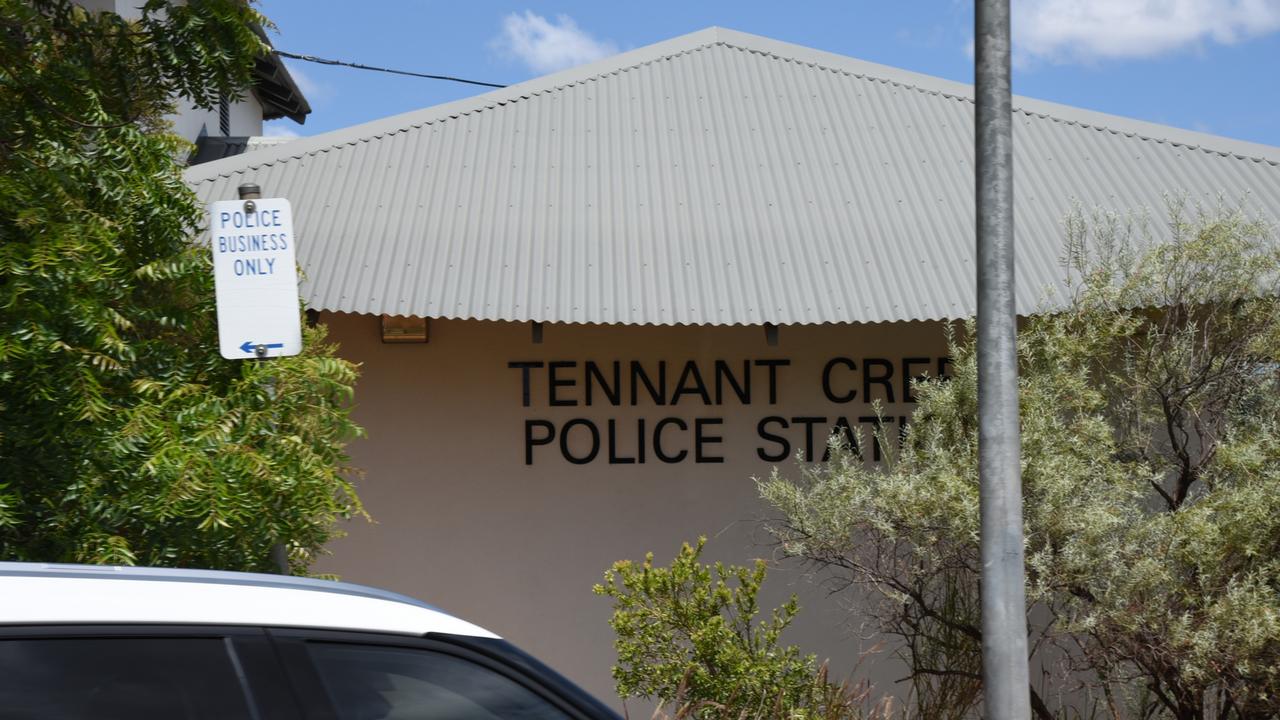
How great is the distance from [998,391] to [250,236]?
300cm

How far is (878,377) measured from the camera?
8703 mm

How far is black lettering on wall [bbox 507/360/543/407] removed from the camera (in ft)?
28.3

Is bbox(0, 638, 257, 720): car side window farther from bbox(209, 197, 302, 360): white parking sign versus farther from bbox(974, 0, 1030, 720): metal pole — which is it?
bbox(974, 0, 1030, 720): metal pole

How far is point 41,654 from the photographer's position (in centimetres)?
204

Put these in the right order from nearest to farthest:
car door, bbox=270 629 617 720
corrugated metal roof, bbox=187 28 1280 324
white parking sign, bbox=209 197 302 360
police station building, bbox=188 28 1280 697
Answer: car door, bbox=270 629 617 720 → white parking sign, bbox=209 197 302 360 → corrugated metal roof, bbox=187 28 1280 324 → police station building, bbox=188 28 1280 697

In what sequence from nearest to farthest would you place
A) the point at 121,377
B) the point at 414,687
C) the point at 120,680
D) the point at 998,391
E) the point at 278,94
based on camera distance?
the point at 120,680, the point at 414,687, the point at 121,377, the point at 998,391, the point at 278,94

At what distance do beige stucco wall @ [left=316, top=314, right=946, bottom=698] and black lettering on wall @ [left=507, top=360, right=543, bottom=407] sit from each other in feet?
0.11

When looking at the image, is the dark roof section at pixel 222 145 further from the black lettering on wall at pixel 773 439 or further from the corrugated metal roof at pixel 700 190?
the black lettering on wall at pixel 773 439

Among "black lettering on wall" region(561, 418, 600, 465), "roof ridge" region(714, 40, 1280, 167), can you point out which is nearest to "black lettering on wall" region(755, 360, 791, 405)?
"black lettering on wall" region(561, 418, 600, 465)

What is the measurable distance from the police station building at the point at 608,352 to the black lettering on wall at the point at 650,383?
0.01 metres

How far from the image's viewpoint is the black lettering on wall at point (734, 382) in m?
8.66

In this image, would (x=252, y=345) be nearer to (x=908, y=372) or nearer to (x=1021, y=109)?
(x=908, y=372)

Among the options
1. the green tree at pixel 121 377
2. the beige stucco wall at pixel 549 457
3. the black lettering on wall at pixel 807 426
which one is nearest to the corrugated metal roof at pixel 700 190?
the beige stucco wall at pixel 549 457

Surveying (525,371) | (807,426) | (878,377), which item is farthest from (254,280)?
(878,377)
